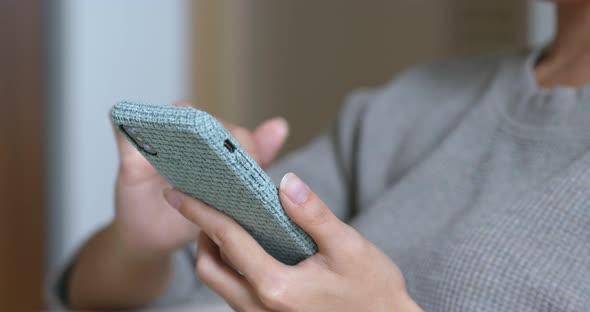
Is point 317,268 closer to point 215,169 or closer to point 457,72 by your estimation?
point 215,169

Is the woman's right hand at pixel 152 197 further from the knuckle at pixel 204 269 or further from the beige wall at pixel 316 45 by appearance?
the beige wall at pixel 316 45

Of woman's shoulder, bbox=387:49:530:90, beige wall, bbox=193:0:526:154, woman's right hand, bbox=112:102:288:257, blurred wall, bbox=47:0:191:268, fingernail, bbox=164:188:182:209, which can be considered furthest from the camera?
blurred wall, bbox=47:0:191:268

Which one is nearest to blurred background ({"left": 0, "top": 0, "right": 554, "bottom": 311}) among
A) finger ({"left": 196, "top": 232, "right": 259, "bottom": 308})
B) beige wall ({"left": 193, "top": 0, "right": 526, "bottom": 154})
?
beige wall ({"left": 193, "top": 0, "right": 526, "bottom": 154})

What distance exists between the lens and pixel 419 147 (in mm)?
695

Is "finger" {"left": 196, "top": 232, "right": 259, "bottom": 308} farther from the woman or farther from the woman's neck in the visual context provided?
the woman's neck

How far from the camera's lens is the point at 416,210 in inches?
24.2

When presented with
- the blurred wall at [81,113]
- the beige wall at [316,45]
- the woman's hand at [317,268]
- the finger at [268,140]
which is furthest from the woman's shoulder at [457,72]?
the blurred wall at [81,113]

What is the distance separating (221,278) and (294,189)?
0.37ft

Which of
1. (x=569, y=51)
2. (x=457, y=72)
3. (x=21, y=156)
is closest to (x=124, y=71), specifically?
(x=21, y=156)

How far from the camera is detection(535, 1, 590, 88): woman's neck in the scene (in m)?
0.65

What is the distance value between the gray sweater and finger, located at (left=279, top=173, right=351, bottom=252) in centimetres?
16

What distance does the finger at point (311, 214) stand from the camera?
374 millimetres

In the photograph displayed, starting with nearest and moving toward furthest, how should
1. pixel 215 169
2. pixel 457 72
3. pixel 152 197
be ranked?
pixel 215 169 < pixel 152 197 < pixel 457 72

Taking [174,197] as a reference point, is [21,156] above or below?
below
